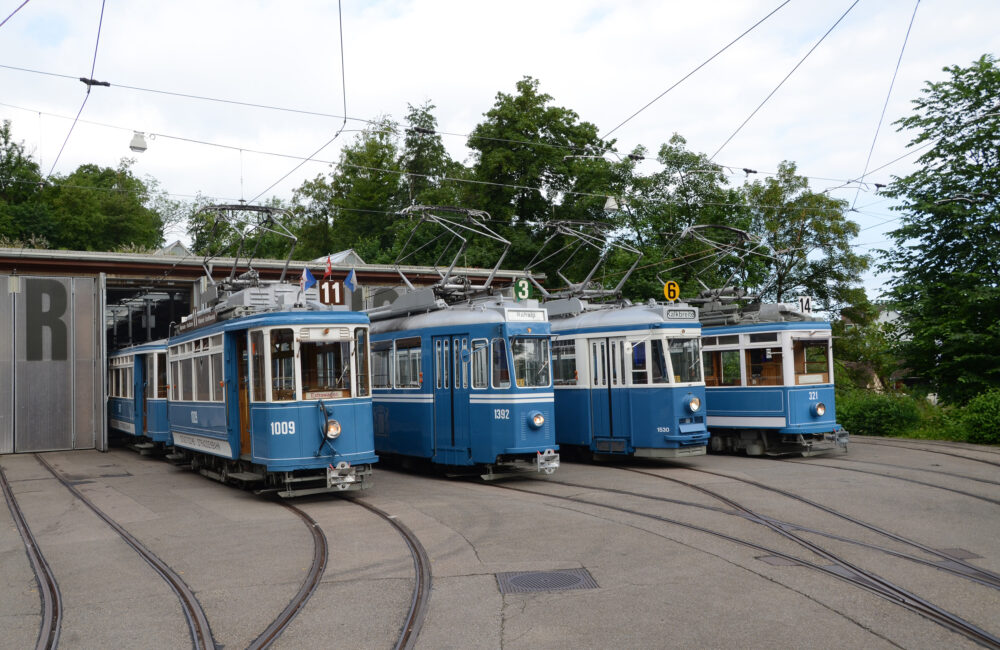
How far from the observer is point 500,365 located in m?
15.0

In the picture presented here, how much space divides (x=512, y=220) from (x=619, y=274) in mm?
7468

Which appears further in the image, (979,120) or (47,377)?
(47,377)

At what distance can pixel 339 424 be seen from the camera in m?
13.0

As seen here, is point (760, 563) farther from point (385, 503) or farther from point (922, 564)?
point (385, 503)

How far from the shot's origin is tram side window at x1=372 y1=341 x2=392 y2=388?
17375 millimetres

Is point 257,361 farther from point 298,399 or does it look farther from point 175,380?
point 175,380

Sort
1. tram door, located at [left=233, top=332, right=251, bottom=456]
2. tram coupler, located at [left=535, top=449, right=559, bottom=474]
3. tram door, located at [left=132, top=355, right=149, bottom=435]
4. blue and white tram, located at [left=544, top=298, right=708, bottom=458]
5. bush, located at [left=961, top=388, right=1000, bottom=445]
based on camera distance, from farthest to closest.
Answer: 1. tram door, located at [left=132, top=355, right=149, bottom=435]
2. bush, located at [left=961, top=388, right=1000, bottom=445]
3. blue and white tram, located at [left=544, top=298, right=708, bottom=458]
4. tram coupler, located at [left=535, top=449, right=559, bottom=474]
5. tram door, located at [left=233, top=332, right=251, bottom=456]

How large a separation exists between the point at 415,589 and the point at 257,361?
6442 millimetres

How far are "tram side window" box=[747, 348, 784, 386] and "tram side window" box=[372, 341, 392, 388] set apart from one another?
7728 mm

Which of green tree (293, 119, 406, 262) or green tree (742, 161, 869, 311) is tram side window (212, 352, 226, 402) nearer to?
green tree (742, 161, 869, 311)

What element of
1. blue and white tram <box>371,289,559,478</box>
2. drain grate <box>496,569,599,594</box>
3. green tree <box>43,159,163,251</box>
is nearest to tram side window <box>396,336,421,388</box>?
blue and white tram <box>371,289,559,478</box>

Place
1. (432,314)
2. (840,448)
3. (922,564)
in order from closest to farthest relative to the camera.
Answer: (922,564), (432,314), (840,448)

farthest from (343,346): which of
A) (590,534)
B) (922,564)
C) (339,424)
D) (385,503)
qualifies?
(922,564)

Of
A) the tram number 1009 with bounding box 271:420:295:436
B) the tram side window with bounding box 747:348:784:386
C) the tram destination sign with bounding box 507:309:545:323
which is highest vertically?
the tram destination sign with bounding box 507:309:545:323
